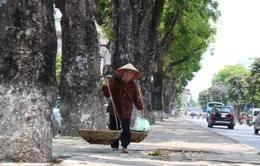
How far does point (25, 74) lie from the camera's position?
7562 millimetres

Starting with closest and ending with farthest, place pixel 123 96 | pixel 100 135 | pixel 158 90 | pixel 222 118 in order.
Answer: pixel 100 135
pixel 123 96
pixel 222 118
pixel 158 90

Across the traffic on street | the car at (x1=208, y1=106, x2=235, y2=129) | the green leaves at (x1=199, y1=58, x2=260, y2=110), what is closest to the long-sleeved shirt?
the traffic on street

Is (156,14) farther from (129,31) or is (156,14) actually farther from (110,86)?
(110,86)

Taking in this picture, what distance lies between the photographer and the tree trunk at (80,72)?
1462cm

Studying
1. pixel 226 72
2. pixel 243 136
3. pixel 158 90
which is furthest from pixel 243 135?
pixel 226 72

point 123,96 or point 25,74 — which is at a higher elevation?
point 25,74

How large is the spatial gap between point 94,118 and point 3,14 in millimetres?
7435

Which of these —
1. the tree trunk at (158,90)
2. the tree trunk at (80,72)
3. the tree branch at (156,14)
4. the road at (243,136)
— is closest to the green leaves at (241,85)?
the tree trunk at (158,90)

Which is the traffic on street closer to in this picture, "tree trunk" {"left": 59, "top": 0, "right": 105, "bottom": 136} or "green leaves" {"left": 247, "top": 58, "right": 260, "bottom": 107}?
"tree trunk" {"left": 59, "top": 0, "right": 105, "bottom": 136}

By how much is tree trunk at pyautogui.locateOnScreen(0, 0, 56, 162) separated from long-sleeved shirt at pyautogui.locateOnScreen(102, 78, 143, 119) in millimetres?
2832

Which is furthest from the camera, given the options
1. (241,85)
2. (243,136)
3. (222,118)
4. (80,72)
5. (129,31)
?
(241,85)

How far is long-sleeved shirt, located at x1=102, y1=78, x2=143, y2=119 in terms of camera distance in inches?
408

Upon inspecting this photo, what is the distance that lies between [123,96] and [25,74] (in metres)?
3.14

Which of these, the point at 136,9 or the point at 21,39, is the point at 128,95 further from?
the point at 136,9
